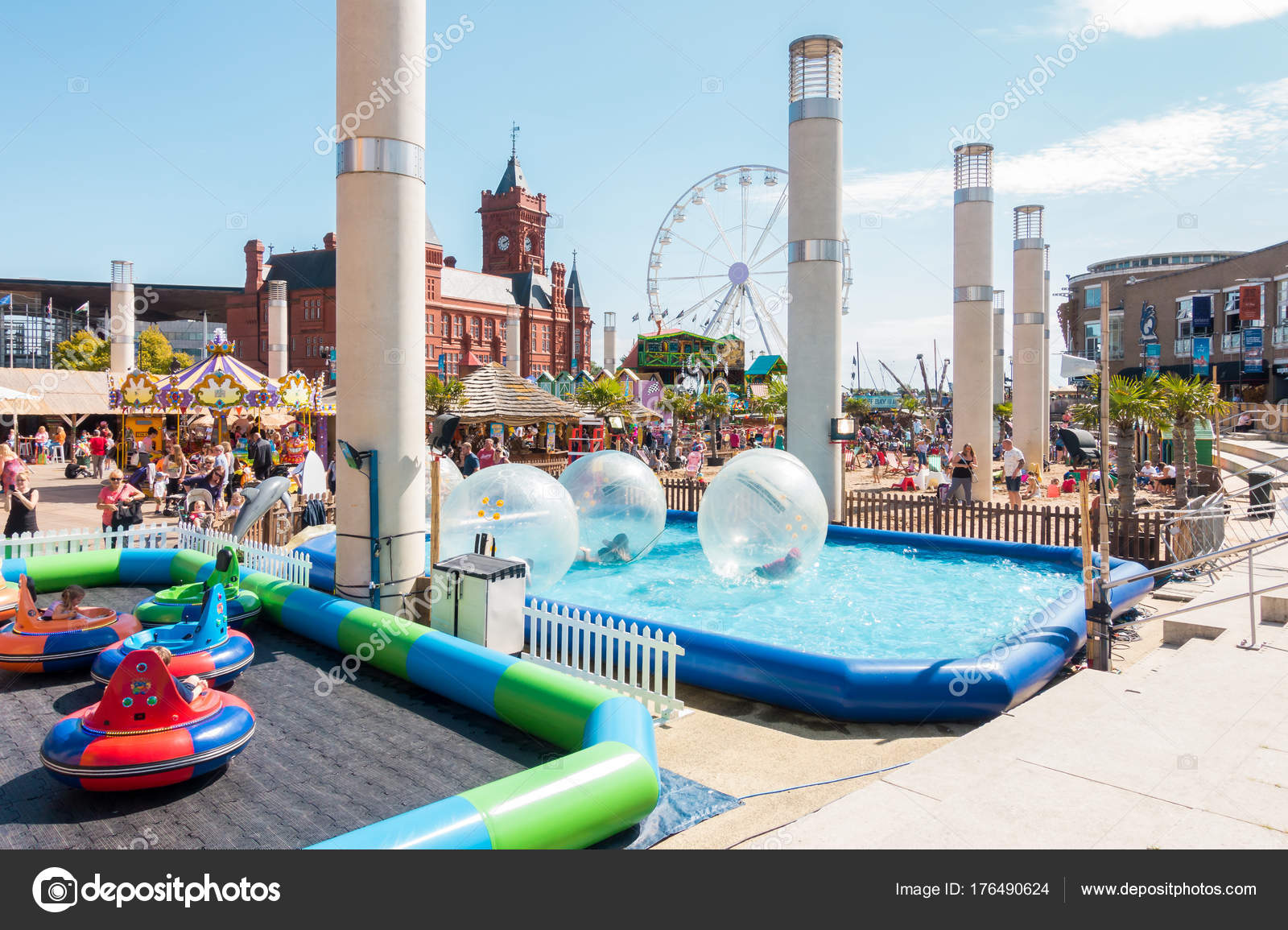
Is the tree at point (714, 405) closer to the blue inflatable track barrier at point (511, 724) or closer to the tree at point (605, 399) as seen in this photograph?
the tree at point (605, 399)

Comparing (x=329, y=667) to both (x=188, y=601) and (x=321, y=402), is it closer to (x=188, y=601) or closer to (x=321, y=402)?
(x=188, y=601)

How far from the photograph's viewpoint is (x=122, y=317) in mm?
37438

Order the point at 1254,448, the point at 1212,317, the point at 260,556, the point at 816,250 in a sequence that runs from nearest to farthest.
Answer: the point at 260,556
the point at 816,250
the point at 1254,448
the point at 1212,317

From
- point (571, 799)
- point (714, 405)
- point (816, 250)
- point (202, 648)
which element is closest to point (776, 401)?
point (714, 405)

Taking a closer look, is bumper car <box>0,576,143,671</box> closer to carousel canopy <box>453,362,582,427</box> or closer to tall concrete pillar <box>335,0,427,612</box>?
tall concrete pillar <box>335,0,427,612</box>

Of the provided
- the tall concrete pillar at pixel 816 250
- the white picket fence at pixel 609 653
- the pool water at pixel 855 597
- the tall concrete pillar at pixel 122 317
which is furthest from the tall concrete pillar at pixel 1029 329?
the tall concrete pillar at pixel 122 317

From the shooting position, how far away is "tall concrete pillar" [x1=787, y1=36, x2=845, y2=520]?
16.7 m

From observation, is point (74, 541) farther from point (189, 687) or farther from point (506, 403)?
point (506, 403)

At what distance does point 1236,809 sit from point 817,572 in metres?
8.22

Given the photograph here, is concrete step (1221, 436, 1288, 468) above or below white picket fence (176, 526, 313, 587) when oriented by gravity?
above

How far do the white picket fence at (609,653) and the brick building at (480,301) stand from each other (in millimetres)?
46269

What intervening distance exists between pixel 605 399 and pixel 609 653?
1243 inches
